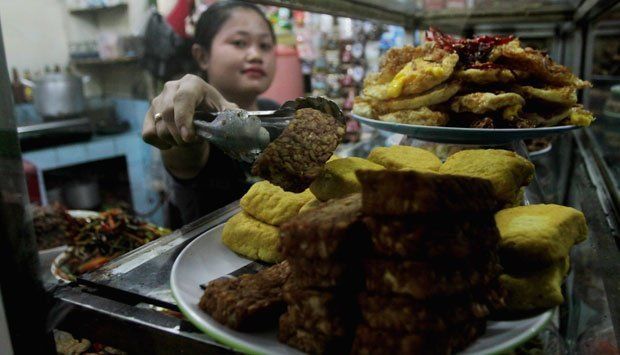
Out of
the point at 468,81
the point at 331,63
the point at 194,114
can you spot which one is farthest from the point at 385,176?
the point at 331,63

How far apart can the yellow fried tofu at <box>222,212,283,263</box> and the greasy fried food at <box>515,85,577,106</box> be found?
84cm

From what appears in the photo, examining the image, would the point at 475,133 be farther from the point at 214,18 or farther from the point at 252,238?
the point at 214,18

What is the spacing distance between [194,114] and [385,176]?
0.46 m

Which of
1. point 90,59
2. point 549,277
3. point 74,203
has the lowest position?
point 74,203

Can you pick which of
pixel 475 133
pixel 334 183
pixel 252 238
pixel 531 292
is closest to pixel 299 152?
pixel 334 183

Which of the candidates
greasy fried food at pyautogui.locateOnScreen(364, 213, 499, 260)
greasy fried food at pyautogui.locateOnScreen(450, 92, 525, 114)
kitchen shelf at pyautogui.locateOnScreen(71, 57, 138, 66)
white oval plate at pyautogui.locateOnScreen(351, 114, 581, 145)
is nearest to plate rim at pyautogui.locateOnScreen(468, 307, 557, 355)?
greasy fried food at pyautogui.locateOnScreen(364, 213, 499, 260)

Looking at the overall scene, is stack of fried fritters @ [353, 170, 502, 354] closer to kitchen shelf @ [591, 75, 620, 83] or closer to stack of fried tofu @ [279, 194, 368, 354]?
stack of fried tofu @ [279, 194, 368, 354]

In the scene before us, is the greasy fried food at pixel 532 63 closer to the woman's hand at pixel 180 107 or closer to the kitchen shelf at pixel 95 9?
the woman's hand at pixel 180 107

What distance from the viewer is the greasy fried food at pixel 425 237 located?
1.79 ft

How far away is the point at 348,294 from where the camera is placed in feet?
1.97

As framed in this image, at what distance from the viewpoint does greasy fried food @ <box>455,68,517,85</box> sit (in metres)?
1.26

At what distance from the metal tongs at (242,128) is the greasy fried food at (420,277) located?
321 millimetres

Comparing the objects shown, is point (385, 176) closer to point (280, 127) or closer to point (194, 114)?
point (280, 127)

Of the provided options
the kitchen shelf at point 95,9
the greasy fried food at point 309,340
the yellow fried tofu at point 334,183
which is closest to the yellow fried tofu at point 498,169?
the yellow fried tofu at point 334,183
